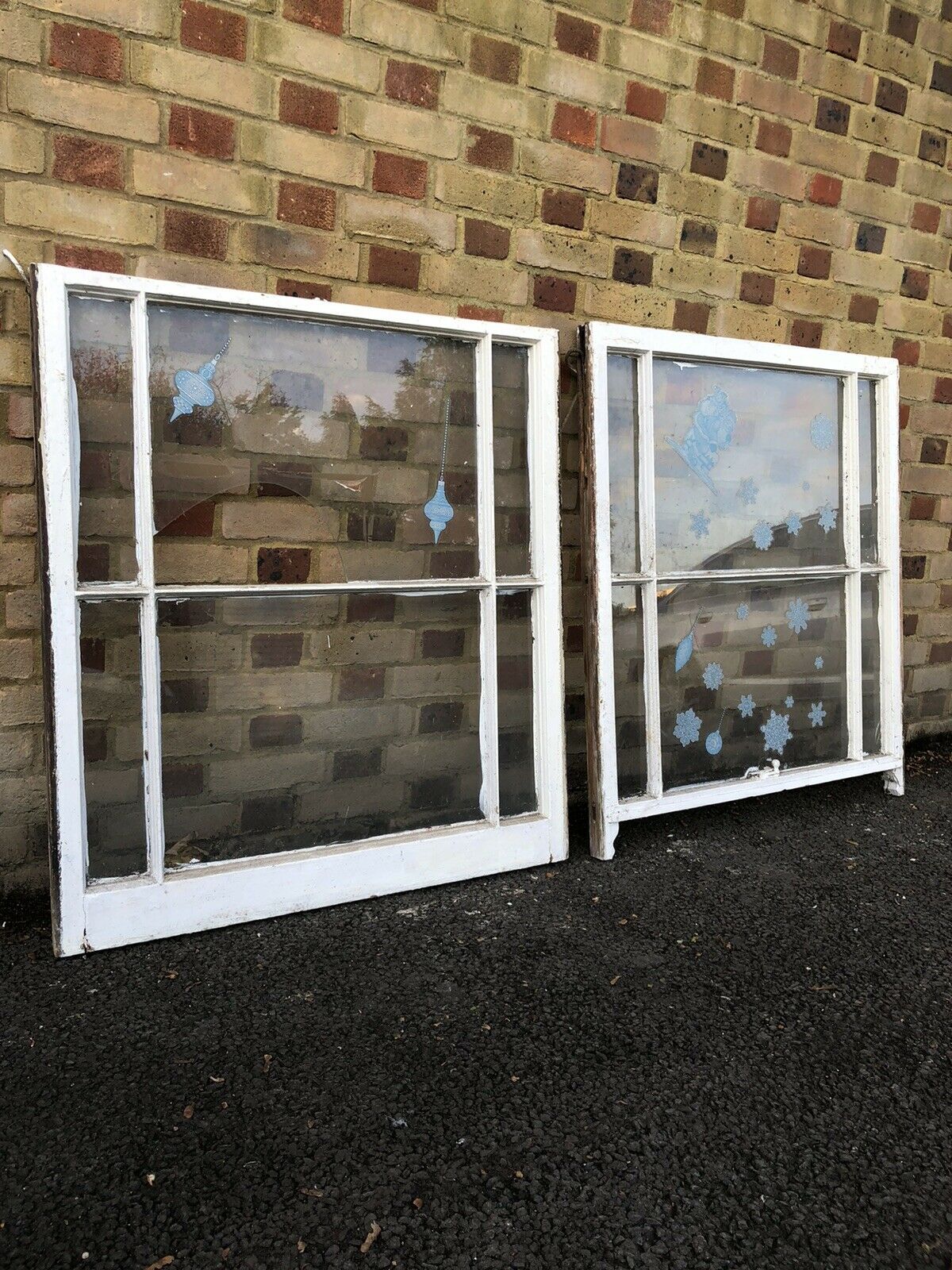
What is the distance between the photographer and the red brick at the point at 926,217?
291 cm

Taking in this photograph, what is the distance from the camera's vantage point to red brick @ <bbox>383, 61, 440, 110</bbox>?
2080 mm

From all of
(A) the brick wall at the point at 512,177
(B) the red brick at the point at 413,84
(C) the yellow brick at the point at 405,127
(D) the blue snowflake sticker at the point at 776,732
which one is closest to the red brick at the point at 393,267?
(A) the brick wall at the point at 512,177

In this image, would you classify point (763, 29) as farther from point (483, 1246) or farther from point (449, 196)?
point (483, 1246)

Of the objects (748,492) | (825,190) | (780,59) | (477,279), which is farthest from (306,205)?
(825,190)

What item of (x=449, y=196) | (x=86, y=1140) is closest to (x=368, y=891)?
(x=86, y=1140)

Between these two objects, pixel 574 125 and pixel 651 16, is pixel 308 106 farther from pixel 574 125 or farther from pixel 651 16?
pixel 651 16

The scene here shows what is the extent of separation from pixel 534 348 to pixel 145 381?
37.0 inches

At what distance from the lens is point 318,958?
1739 millimetres

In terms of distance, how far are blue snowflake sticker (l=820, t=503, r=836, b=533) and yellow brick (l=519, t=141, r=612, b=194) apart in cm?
111

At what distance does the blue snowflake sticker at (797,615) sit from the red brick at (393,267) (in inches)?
55.0

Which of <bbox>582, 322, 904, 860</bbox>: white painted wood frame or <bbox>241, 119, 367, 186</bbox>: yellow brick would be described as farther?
<bbox>582, 322, 904, 860</bbox>: white painted wood frame

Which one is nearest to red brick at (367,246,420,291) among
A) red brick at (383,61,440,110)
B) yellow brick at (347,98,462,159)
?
yellow brick at (347,98,462,159)

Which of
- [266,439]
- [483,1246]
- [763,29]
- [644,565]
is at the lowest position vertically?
[483,1246]

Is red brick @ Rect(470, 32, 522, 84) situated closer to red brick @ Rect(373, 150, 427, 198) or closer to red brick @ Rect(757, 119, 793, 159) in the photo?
red brick @ Rect(373, 150, 427, 198)
